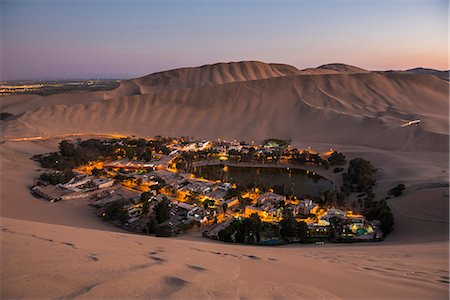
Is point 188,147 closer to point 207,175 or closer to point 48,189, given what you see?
point 207,175

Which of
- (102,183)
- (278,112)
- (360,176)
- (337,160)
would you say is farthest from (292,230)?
(278,112)

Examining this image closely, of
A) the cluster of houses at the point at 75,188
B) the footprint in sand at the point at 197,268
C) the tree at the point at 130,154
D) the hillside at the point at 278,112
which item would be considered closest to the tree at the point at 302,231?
the footprint in sand at the point at 197,268

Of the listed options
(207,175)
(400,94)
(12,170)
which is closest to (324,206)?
(207,175)

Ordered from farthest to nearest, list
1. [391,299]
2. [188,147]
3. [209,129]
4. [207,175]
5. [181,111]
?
1. [181,111]
2. [209,129]
3. [188,147]
4. [207,175]
5. [391,299]

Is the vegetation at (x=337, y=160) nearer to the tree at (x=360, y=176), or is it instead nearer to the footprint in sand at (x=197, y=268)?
the tree at (x=360, y=176)

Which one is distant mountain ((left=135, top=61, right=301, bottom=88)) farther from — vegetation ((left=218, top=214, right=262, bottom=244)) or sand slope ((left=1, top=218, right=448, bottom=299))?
sand slope ((left=1, top=218, right=448, bottom=299))

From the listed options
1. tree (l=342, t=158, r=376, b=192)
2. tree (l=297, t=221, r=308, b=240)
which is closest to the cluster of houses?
tree (l=297, t=221, r=308, b=240)

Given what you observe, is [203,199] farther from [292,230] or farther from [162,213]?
[292,230]
